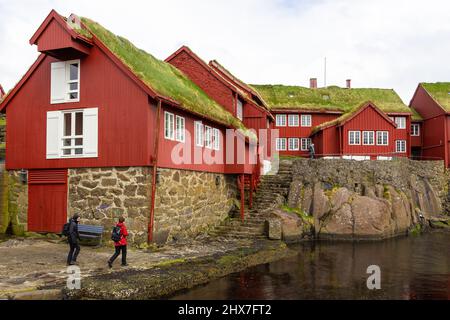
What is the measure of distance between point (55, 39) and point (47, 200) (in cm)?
655

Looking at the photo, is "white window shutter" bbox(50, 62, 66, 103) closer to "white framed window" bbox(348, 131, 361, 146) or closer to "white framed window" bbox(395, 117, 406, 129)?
"white framed window" bbox(348, 131, 361, 146)

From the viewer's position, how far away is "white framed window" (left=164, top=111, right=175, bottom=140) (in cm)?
1822

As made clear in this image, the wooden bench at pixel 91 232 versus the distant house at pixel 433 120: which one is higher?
the distant house at pixel 433 120

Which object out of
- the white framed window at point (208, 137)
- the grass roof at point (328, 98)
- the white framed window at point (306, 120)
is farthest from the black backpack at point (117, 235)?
the white framed window at point (306, 120)

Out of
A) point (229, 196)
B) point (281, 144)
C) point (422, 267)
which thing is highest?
point (281, 144)

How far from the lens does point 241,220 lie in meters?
23.5

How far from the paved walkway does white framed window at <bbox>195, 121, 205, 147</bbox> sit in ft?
15.4

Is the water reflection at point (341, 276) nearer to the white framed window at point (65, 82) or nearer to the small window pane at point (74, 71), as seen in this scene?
the white framed window at point (65, 82)

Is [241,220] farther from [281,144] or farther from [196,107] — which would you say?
[281,144]

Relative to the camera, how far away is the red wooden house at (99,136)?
17.0 m

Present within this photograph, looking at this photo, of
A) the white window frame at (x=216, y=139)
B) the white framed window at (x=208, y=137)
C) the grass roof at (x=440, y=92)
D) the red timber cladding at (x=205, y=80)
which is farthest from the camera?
the grass roof at (x=440, y=92)

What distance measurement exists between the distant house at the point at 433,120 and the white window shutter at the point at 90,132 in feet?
104
